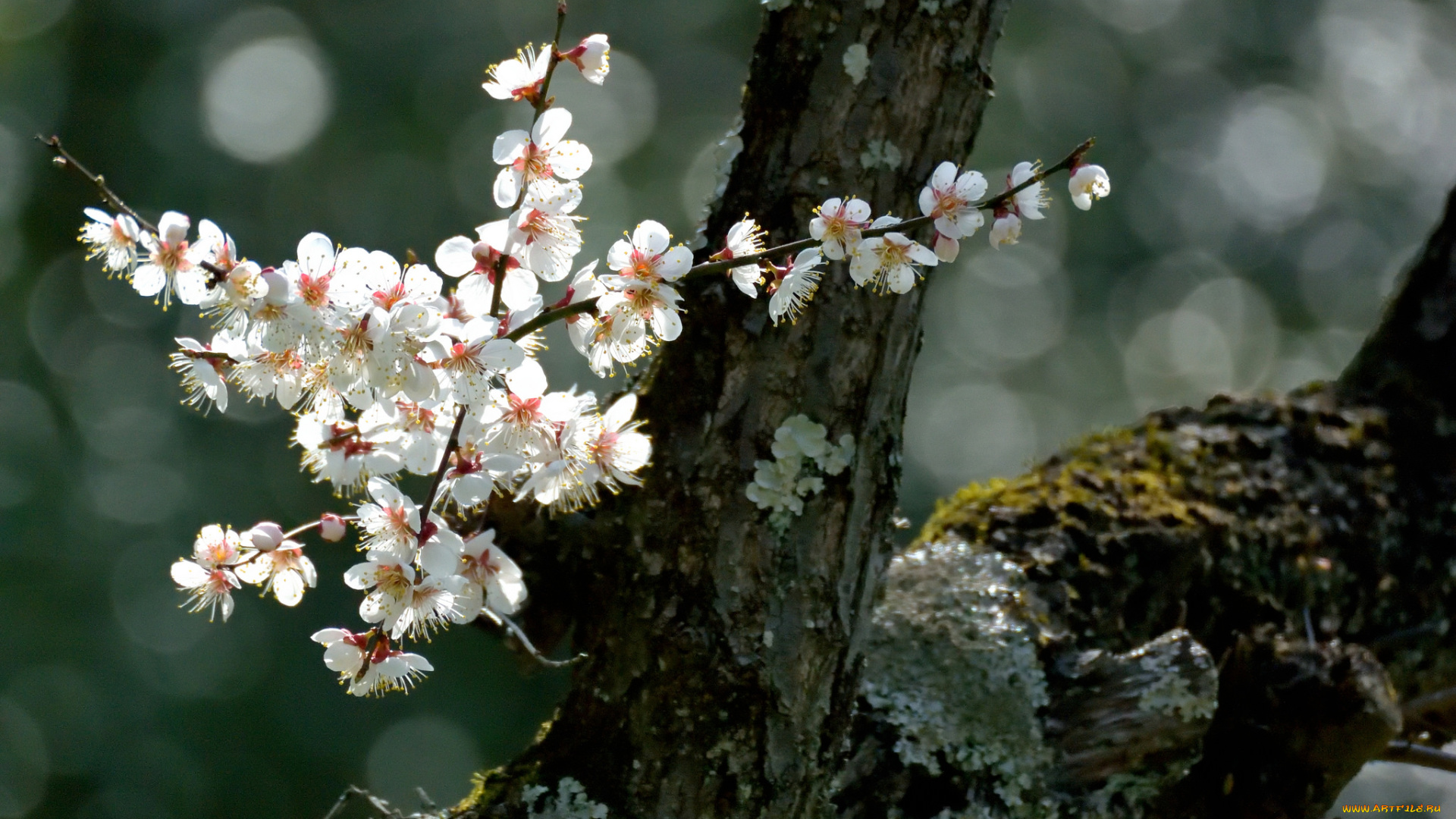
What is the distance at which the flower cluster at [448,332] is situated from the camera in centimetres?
102

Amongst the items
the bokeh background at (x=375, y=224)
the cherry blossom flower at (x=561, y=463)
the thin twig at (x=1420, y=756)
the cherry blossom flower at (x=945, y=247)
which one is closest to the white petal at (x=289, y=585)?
the cherry blossom flower at (x=561, y=463)

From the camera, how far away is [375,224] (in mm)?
7203

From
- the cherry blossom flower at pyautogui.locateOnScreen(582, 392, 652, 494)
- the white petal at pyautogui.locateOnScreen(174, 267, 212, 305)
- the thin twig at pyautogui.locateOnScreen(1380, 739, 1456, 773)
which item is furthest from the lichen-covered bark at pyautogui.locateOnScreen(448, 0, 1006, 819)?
the thin twig at pyautogui.locateOnScreen(1380, 739, 1456, 773)

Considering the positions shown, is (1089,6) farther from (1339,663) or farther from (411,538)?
(411,538)

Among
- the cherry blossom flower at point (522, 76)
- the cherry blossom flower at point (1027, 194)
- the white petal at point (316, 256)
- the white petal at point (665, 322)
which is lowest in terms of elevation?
the white petal at point (316, 256)

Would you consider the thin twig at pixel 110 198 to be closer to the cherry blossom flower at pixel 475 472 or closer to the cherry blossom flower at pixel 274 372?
the cherry blossom flower at pixel 274 372

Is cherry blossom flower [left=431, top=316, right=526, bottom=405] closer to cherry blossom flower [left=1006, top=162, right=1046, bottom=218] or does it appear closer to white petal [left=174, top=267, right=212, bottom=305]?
white petal [left=174, top=267, right=212, bottom=305]

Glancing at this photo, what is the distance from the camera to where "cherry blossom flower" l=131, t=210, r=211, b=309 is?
3.31ft

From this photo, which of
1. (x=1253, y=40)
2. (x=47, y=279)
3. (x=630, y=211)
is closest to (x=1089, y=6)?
(x=1253, y=40)

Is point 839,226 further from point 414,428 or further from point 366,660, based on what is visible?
point 366,660

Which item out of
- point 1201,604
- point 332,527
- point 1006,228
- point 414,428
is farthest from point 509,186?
point 1201,604

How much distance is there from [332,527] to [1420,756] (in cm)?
182

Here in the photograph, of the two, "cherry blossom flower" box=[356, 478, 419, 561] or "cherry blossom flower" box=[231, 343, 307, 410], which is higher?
"cherry blossom flower" box=[231, 343, 307, 410]

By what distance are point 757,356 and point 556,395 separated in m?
0.34
